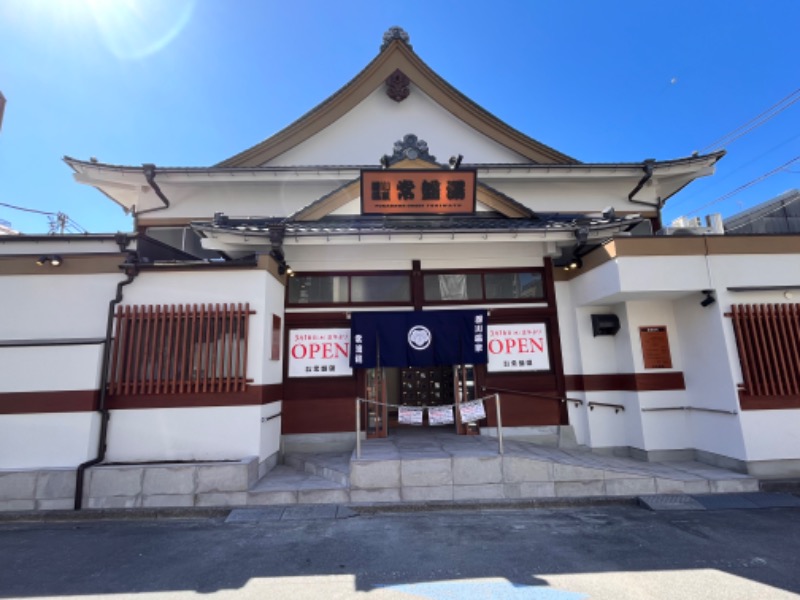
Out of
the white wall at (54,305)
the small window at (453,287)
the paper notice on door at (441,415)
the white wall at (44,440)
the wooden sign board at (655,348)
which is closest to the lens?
the white wall at (44,440)

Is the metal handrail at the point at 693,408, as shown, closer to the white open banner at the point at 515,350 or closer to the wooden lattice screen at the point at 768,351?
the wooden lattice screen at the point at 768,351

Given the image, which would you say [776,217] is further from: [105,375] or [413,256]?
[105,375]

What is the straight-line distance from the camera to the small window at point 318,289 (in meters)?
8.27

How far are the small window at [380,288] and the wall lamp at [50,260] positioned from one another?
5.17m

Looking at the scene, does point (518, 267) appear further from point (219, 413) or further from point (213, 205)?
point (213, 205)

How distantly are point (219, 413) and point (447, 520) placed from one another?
407 cm

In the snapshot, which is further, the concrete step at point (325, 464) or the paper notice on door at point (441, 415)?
the paper notice on door at point (441, 415)

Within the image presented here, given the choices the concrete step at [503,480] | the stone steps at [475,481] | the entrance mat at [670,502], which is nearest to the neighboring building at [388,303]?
the stone steps at [475,481]

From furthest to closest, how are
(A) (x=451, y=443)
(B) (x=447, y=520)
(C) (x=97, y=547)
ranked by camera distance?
(A) (x=451, y=443), (B) (x=447, y=520), (C) (x=97, y=547)

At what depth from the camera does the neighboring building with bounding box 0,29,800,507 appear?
6.32m

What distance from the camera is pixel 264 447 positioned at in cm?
670

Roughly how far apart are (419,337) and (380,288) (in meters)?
1.49

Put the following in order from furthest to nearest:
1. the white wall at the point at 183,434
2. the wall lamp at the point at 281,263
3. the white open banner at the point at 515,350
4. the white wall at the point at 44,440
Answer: the white open banner at the point at 515,350
the wall lamp at the point at 281,263
the white wall at the point at 183,434
the white wall at the point at 44,440

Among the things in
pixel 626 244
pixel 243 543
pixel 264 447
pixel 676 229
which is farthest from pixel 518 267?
pixel 243 543
